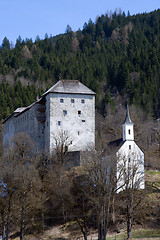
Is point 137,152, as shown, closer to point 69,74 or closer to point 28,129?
point 28,129

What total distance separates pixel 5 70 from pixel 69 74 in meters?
24.5

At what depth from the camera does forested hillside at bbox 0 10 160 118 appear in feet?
392

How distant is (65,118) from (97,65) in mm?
72763

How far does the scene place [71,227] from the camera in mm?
57156

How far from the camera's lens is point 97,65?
146 metres

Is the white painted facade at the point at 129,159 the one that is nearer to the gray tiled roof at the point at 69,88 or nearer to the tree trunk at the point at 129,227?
the tree trunk at the point at 129,227

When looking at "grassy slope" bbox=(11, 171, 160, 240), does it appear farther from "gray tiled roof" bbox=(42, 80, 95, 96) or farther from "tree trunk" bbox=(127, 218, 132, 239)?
"gray tiled roof" bbox=(42, 80, 95, 96)

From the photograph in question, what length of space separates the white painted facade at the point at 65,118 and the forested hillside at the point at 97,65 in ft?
107

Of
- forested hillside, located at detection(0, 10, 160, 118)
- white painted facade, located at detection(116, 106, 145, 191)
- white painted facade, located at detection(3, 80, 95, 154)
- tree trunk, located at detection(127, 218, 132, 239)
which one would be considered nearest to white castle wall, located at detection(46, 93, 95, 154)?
white painted facade, located at detection(3, 80, 95, 154)

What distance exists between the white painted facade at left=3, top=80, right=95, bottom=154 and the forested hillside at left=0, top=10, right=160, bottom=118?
107 feet

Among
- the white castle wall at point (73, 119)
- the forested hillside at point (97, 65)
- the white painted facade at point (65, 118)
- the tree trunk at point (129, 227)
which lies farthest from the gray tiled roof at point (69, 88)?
the forested hillside at point (97, 65)

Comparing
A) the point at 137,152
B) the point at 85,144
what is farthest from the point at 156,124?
the point at 137,152

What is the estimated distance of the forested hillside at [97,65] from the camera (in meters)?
120

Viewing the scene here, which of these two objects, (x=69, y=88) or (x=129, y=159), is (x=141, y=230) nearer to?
(x=129, y=159)
